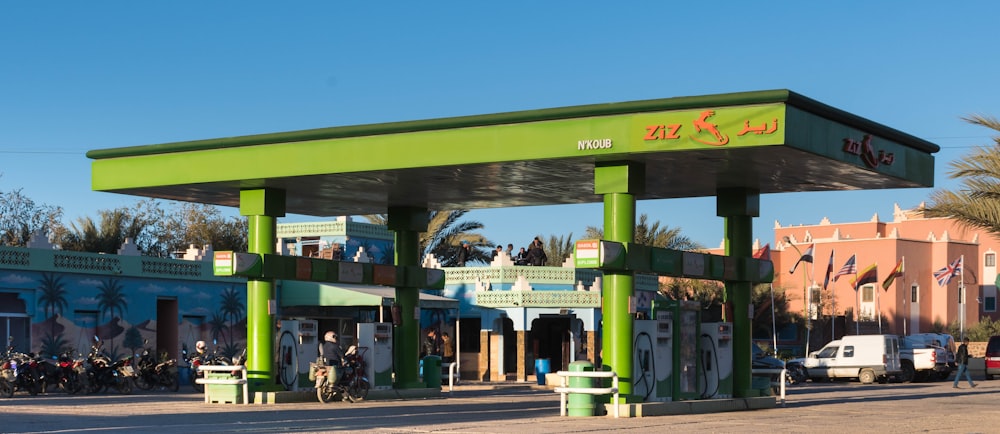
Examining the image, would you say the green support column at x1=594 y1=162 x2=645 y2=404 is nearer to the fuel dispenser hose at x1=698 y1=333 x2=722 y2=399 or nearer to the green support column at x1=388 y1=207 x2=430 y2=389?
the fuel dispenser hose at x1=698 y1=333 x2=722 y2=399

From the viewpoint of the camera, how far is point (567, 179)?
24.0 meters

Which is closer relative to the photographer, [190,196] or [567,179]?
[567,179]

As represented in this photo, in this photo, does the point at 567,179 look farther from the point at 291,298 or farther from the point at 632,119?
the point at 291,298

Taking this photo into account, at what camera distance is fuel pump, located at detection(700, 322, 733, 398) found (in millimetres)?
24031

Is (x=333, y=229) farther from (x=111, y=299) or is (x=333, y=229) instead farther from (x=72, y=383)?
(x=72, y=383)

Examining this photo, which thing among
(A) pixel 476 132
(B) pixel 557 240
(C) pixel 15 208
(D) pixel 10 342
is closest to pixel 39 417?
(A) pixel 476 132

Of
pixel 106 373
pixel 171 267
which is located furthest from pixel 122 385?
pixel 171 267

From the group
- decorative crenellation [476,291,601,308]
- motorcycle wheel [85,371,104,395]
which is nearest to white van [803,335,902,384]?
decorative crenellation [476,291,601,308]

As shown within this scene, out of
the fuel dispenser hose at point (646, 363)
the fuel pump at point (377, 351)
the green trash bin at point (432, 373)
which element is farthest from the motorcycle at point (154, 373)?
the fuel dispenser hose at point (646, 363)

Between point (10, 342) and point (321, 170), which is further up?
point (321, 170)

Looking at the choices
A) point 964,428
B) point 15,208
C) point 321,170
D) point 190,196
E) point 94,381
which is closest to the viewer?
point 964,428

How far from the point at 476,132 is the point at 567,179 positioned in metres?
2.84

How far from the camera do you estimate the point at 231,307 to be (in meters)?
38.3

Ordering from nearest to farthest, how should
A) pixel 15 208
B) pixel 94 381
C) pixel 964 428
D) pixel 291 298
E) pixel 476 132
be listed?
pixel 964 428 → pixel 476 132 → pixel 94 381 → pixel 291 298 → pixel 15 208
